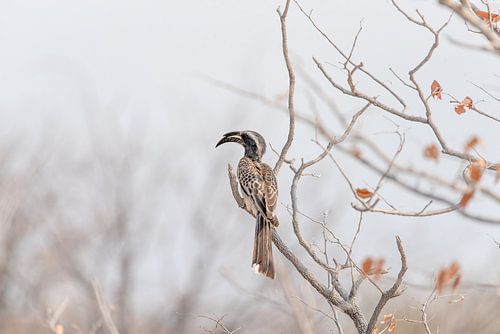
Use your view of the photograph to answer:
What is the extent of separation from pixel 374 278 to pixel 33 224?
Result: 51.0 ft

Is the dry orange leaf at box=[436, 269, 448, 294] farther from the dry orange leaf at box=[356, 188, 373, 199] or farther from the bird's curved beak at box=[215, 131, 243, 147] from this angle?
the bird's curved beak at box=[215, 131, 243, 147]

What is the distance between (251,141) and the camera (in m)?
7.91

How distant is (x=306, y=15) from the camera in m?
5.26

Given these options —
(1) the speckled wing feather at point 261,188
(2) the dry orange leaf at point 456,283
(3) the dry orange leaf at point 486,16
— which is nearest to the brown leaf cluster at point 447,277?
(2) the dry orange leaf at point 456,283

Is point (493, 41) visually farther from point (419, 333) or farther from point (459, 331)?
point (419, 333)

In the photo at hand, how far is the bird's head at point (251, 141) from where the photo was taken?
787cm

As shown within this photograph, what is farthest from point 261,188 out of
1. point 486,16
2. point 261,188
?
point 486,16

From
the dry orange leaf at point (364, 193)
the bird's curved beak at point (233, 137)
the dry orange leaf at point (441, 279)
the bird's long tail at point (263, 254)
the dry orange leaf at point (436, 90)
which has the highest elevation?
the bird's curved beak at point (233, 137)

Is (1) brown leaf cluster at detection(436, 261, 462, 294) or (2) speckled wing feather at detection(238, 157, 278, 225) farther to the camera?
(2) speckled wing feather at detection(238, 157, 278, 225)

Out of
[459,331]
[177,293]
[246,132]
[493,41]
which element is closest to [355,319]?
[493,41]

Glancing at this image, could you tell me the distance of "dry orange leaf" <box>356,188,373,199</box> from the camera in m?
4.30

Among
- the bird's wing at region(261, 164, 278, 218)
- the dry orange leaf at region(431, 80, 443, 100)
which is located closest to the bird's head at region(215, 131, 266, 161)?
the bird's wing at region(261, 164, 278, 218)

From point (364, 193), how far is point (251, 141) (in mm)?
3643

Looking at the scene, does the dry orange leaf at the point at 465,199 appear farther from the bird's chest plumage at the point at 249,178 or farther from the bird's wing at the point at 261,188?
the bird's chest plumage at the point at 249,178
